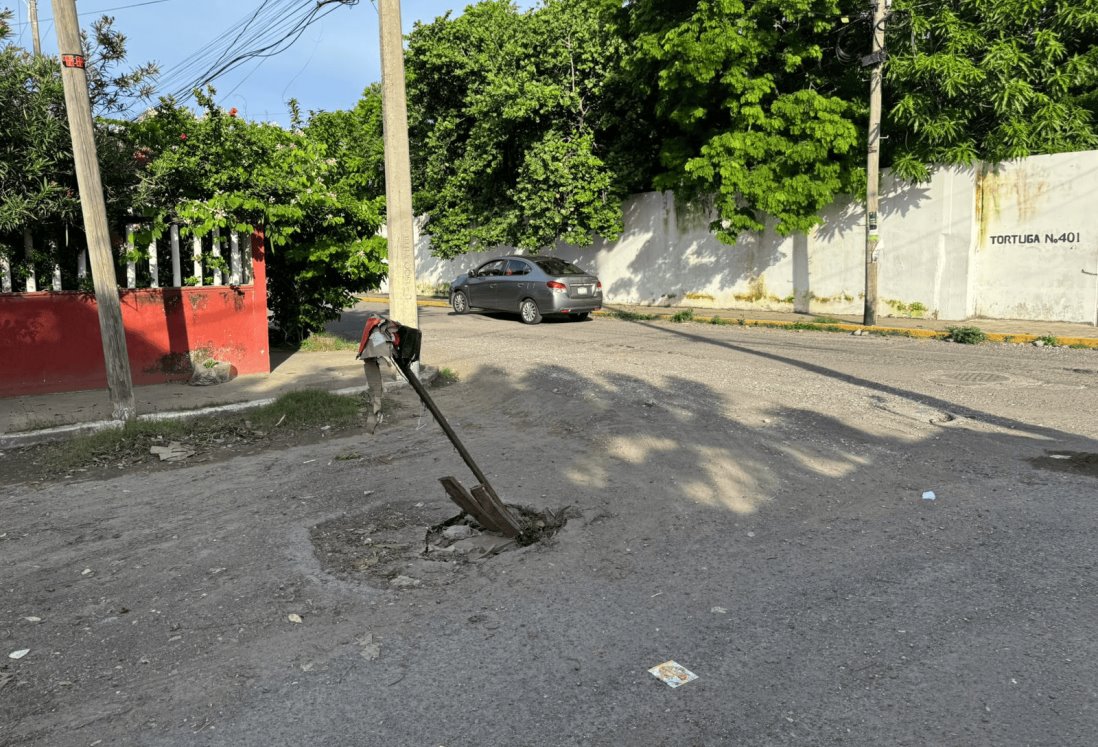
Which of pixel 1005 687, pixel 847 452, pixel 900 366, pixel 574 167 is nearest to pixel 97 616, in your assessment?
pixel 1005 687

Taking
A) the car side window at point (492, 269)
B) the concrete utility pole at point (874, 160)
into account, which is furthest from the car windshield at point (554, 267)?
the concrete utility pole at point (874, 160)

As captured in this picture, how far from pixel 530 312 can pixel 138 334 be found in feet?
30.4

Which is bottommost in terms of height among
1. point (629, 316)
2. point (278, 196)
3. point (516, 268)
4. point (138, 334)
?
point (629, 316)

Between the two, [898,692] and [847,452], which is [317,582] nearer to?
[898,692]

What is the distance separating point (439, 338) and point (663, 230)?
8.94 m

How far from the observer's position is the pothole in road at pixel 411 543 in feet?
14.8

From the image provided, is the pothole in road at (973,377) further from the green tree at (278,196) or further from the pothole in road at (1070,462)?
the green tree at (278,196)

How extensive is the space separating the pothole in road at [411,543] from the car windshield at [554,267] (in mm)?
12624

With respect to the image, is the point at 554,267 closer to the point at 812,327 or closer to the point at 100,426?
the point at 812,327

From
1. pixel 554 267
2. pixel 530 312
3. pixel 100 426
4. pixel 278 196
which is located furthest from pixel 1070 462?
pixel 554 267

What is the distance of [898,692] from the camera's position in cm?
314

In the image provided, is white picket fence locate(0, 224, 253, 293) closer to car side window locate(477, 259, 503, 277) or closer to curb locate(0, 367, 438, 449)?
curb locate(0, 367, 438, 449)

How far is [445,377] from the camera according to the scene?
10.5 meters

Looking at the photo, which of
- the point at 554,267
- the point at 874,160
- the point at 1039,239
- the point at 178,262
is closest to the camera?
the point at 178,262
